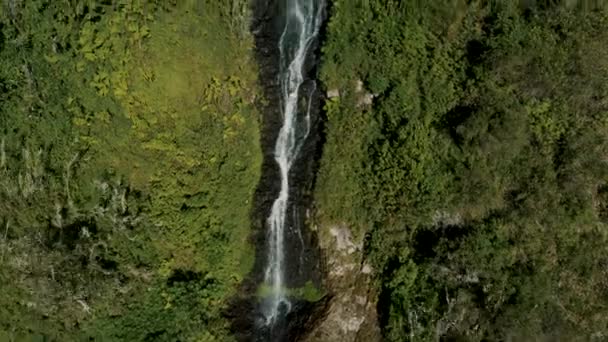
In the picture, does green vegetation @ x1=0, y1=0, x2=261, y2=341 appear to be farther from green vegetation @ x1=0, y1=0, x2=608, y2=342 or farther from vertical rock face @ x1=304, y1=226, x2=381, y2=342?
vertical rock face @ x1=304, y1=226, x2=381, y2=342

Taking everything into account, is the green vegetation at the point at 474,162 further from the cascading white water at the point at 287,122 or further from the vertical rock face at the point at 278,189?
the cascading white water at the point at 287,122

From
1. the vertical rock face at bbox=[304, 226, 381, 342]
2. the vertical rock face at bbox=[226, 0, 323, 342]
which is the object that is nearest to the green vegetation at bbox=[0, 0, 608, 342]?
the vertical rock face at bbox=[304, 226, 381, 342]

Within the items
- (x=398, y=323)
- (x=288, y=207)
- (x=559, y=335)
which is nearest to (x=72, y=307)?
(x=288, y=207)

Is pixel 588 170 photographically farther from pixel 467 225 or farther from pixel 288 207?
pixel 288 207

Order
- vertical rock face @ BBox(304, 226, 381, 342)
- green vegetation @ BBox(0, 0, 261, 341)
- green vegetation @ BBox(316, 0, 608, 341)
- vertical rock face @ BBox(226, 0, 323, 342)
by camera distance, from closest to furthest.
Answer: green vegetation @ BBox(0, 0, 261, 341), green vegetation @ BBox(316, 0, 608, 341), vertical rock face @ BBox(304, 226, 381, 342), vertical rock face @ BBox(226, 0, 323, 342)

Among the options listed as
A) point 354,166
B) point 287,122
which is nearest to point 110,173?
point 287,122

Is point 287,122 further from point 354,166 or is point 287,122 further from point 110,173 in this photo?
point 110,173
